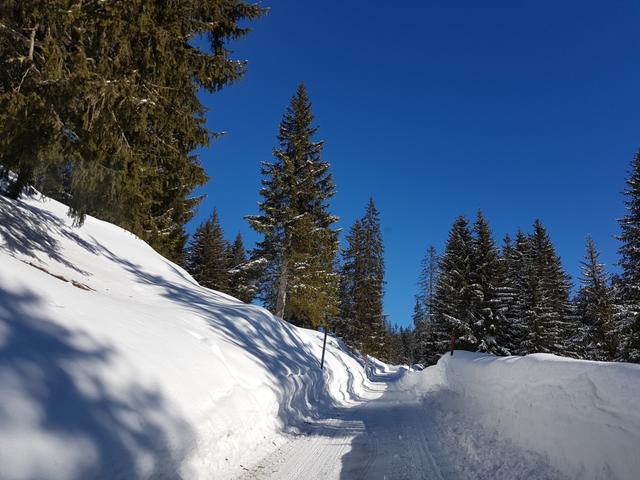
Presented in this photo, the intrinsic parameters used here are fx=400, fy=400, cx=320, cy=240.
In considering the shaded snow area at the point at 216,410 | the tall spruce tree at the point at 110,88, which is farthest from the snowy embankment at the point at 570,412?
the tall spruce tree at the point at 110,88

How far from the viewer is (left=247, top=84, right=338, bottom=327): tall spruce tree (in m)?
20.5

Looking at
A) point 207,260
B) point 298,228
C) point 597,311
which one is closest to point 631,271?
point 597,311

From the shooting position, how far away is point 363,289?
37.2 meters

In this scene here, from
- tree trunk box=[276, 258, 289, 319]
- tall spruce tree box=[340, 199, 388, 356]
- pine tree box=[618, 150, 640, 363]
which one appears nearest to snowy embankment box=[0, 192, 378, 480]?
tree trunk box=[276, 258, 289, 319]

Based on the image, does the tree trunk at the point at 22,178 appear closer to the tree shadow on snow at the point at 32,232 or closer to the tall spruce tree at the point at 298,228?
the tree shadow on snow at the point at 32,232

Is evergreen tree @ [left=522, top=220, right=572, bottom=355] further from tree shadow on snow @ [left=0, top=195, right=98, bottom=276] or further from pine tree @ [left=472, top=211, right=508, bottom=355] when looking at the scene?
tree shadow on snow @ [left=0, top=195, right=98, bottom=276]

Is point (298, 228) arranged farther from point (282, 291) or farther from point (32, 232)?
point (32, 232)

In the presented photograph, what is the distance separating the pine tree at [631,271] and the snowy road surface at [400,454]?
1224 cm

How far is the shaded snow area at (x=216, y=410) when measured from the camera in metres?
3.10

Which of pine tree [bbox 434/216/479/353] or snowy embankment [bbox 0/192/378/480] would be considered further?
pine tree [bbox 434/216/479/353]

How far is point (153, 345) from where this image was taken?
5254 mm

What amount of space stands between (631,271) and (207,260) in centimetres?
3135

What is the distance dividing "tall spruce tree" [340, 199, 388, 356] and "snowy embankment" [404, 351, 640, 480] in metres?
29.7

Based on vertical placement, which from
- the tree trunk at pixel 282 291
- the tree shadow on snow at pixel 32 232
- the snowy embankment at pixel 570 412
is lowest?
the snowy embankment at pixel 570 412
